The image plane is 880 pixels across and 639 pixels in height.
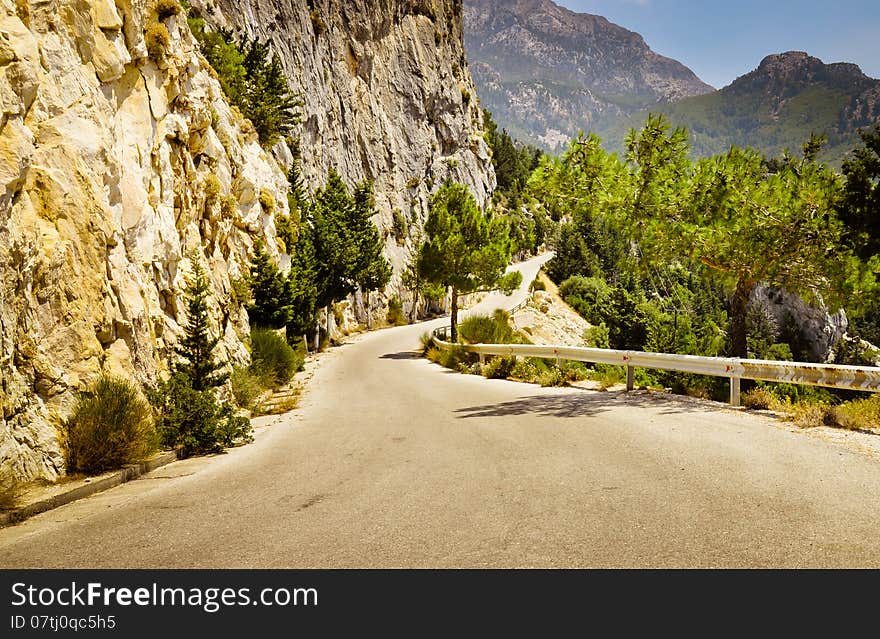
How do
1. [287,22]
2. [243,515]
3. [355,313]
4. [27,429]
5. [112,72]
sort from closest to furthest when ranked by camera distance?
[243,515] < [27,429] < [112,72] < [287,22] < [355,313]

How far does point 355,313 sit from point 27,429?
4903 centimetres

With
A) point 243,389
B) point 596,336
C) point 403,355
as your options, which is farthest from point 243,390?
point 596,336

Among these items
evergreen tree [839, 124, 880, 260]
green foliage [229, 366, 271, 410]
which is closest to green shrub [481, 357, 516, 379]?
green foliage [229, 366, 271, 410]

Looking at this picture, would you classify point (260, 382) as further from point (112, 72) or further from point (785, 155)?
point (785, 155)

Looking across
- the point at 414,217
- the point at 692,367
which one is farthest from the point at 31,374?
the point at 414,217

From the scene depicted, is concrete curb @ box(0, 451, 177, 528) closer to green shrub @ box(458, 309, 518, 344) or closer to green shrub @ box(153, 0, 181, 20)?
green shrub @ box(153, 0, 181, 20)

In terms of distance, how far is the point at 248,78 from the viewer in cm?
3416

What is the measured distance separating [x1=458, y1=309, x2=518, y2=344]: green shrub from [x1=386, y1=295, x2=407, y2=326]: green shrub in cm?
3345

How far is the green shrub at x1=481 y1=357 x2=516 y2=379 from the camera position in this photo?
1877cm

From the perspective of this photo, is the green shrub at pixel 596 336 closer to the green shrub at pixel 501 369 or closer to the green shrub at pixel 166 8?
the green shrub at pixel 501 369

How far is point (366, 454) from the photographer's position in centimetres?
777

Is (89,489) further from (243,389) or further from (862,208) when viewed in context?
(862,208)

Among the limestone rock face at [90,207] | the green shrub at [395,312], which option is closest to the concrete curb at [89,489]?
the limestone rock face at [90,207]

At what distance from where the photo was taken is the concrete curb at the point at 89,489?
531cm
